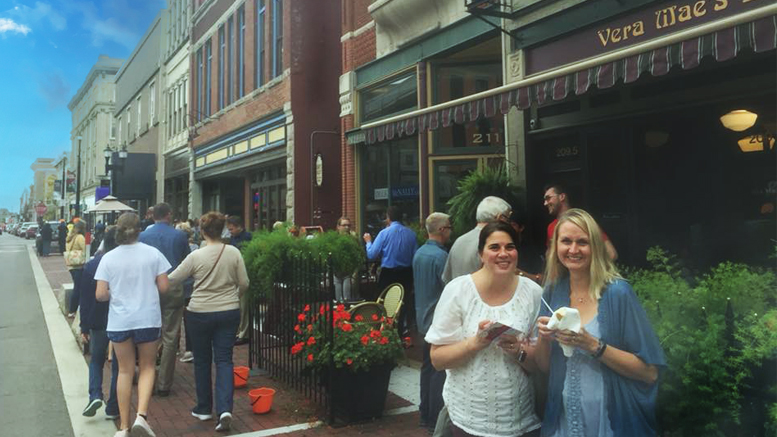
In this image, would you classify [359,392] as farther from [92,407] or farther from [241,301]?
[241,301]

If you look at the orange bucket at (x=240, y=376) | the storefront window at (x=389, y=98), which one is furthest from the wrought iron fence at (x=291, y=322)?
the storefront window at (x=389, y=98)

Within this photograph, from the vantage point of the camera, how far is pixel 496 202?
4.62m

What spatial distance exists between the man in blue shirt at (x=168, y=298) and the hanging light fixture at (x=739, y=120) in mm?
6382

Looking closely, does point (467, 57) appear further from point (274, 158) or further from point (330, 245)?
point (274, 158)

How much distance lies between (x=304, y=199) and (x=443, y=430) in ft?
45.0

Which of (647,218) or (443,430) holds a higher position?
(647,218)

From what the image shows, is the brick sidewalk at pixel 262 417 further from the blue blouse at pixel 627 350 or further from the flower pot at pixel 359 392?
the blue blouse at pixel 627 350

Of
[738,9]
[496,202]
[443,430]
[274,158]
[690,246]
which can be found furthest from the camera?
[274,158]

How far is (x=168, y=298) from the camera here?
618 cm

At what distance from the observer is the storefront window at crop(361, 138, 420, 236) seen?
39.2ft

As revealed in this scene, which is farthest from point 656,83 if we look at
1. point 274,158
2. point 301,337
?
point 274,158

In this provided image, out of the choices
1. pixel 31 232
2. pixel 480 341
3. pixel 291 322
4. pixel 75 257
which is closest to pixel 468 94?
pixel 291 322

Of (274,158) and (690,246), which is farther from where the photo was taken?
(274,158)

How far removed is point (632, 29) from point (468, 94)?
4.11 meters
